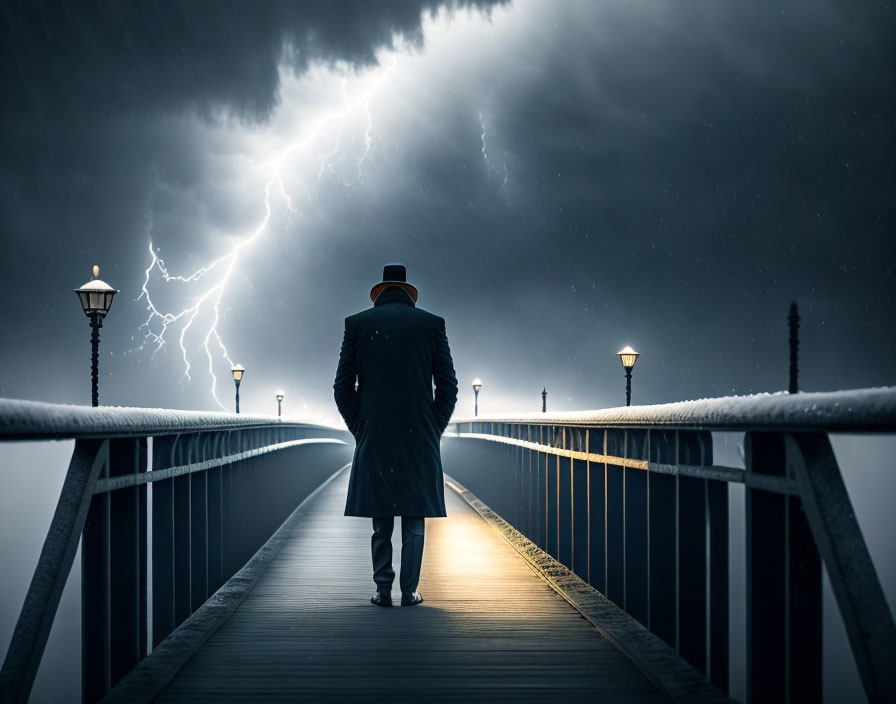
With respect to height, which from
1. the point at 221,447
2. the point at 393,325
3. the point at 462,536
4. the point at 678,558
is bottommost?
the point at 462,536

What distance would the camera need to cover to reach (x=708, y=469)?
134 inches

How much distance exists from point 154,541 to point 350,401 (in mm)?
1534

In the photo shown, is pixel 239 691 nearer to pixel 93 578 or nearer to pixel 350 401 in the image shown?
pixel 93 578

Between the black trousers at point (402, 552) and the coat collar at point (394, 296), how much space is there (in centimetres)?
117

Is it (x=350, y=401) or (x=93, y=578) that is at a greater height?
(x=350, y=401)

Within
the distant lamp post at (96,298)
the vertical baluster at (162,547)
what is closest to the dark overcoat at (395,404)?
the vertical baluster at (162,547)

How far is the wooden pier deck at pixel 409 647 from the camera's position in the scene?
345 centimetres

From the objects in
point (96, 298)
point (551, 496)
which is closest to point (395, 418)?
point (551, 496)

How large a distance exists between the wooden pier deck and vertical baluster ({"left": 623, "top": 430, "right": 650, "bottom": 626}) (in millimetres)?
243

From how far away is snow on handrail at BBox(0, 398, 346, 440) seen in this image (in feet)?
7.23

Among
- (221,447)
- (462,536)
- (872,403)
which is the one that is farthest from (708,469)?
(462,536)

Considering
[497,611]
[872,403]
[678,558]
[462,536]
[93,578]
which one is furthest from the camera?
[462,536]

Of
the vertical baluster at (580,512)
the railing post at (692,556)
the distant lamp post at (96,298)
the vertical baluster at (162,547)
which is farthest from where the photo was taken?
the distant lamp post at (96,298)

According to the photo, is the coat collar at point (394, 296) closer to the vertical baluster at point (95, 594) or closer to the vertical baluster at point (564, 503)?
the vertical baluster at point (564, 503)
